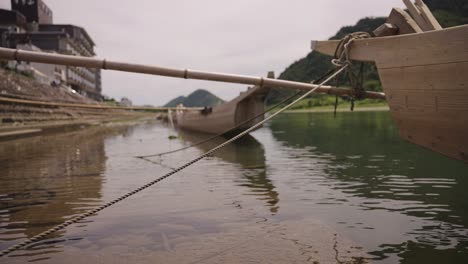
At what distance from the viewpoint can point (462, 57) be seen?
3463 millimetres

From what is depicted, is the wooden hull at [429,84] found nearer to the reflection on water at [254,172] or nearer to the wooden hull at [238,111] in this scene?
the reflection on water at [254,172]

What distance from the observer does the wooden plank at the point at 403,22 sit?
436cm

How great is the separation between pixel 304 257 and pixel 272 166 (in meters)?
5.80

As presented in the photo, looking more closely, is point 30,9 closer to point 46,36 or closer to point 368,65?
point 46,36

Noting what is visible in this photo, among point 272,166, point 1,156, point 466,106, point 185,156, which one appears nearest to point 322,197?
point 466,106

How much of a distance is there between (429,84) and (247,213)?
2728 millimetres

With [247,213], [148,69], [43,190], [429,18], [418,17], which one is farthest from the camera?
[43,190]

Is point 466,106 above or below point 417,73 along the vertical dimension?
below

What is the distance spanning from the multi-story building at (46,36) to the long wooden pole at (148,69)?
180 ft

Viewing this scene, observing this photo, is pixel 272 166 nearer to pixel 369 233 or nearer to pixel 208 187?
pixel 208 187

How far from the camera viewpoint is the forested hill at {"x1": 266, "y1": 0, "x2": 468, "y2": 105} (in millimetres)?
103300

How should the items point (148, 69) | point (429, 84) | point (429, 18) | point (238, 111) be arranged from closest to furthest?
point (429, 84) → point (429, 18) → point (148, 69) → point (238, 111)

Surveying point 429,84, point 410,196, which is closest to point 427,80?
point 429,84

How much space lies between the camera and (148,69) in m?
6.12
